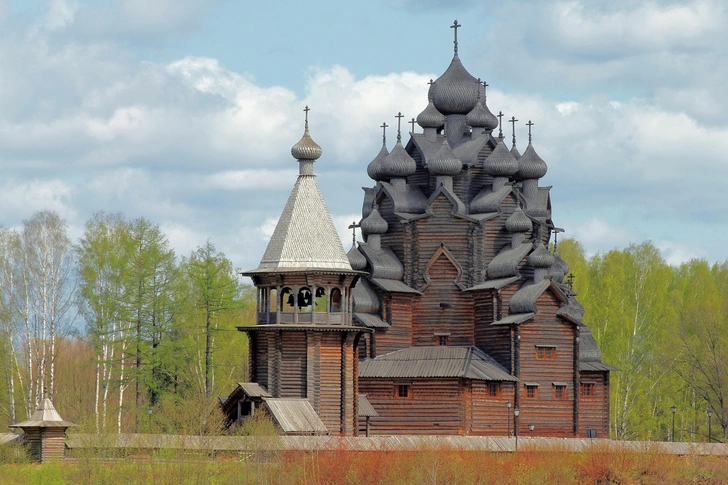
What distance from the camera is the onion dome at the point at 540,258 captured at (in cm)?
5009

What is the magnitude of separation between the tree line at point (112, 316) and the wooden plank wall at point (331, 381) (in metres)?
6.29

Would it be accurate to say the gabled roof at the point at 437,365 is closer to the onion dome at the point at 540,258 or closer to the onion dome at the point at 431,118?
→ the onion dome at the point at 540,258

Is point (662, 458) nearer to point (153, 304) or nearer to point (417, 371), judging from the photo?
point (417, 371)

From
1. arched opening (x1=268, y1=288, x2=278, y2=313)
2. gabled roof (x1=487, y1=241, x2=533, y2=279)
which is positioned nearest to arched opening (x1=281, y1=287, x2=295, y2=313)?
arched opening (x1=268, y1=288, x2=278, y2=313)

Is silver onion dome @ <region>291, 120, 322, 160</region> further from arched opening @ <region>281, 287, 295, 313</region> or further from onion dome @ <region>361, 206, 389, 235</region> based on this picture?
onion dome @ <region>361, 206, 389, 235</region>

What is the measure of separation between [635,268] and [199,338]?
2025 centimetres

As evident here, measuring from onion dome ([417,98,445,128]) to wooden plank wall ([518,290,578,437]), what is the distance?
8065 mm

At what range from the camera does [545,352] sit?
165ft

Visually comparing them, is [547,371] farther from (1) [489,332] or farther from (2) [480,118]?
(2) [480,118]

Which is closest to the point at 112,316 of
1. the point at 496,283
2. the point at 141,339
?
the point at 141,339

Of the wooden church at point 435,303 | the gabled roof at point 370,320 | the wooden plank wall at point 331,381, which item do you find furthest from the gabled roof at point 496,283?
the wooden plank wall at point 331,381

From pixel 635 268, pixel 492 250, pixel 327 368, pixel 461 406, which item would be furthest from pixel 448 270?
pixel 635 268

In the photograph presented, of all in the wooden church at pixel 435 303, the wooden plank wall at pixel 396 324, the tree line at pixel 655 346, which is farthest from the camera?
the tree line at pixel 655 346

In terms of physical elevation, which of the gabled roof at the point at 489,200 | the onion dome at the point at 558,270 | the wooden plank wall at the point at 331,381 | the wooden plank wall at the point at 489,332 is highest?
the gabled roof at the point at 489,200
